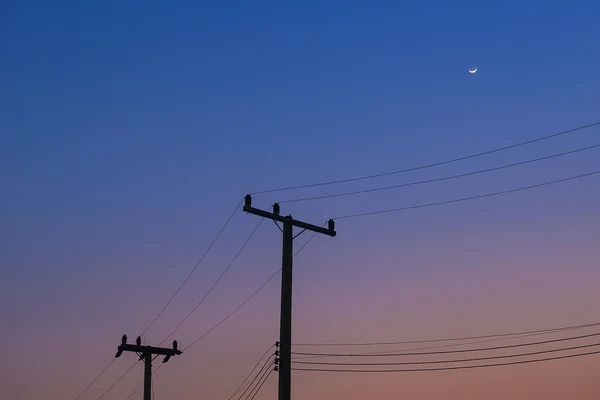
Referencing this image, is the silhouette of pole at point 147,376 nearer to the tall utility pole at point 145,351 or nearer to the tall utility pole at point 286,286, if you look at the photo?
the tall utility pole at point 145,351

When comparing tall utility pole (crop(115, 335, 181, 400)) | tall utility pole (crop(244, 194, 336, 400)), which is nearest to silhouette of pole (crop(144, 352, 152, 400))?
tall utility pole (crop(115, 335, 181, 400))

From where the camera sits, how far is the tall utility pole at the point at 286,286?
23031 mm

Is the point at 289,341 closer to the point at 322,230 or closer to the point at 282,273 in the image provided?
the point at 282,273

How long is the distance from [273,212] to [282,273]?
7.08ft

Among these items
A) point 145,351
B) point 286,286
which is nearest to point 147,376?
point 145,351

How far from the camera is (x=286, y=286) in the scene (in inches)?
948

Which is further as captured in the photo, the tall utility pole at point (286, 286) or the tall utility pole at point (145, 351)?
the tall utility pole at point (145, 351)

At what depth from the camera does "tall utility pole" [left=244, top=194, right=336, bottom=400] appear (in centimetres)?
2303

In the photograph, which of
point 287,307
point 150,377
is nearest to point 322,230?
point 287,307

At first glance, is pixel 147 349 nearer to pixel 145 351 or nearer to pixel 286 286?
pixel 145 351

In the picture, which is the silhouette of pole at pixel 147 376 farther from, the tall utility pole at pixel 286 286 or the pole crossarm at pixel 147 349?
the tall utility pole at pixel 286 286

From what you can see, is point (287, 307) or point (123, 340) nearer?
point (287, 307)

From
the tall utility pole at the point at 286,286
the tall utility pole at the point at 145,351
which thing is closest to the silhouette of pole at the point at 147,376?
the tall utility pole at the point at 145,351

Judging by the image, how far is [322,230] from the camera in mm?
26547
